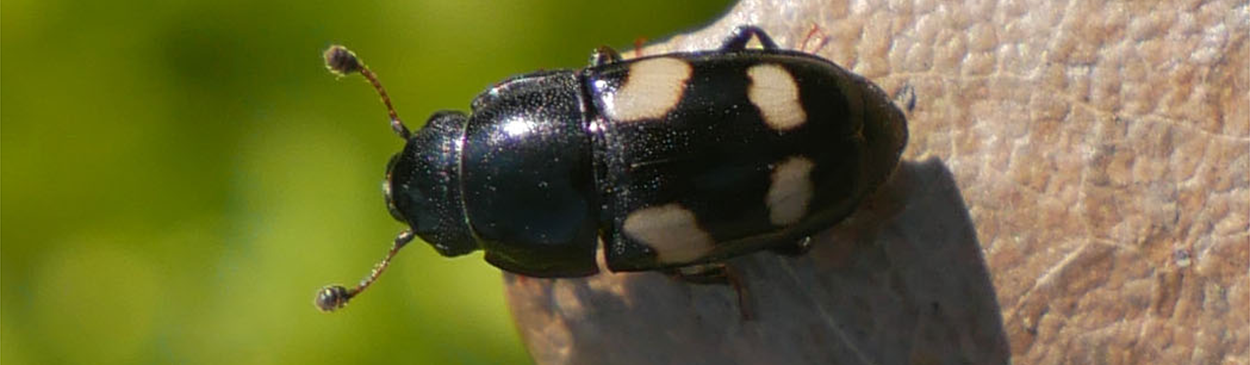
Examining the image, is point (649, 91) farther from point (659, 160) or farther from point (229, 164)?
point (229, 164)

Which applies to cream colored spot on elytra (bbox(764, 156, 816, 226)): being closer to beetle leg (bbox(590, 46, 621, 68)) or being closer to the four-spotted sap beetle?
the four-spotted sap beetle

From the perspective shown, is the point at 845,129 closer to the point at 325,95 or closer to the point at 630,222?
the point at 630,222

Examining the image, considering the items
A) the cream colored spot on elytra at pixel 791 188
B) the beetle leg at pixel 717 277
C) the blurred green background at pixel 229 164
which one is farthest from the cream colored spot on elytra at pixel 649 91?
the blurred green background at pixel 229 164

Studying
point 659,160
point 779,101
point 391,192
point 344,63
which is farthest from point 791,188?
point 344,63

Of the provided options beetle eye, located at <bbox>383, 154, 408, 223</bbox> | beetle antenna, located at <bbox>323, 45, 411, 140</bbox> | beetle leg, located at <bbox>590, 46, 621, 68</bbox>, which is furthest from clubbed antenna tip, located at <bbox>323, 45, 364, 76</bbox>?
beetle leg, located at <bbox>590, 46, 621, 68</bbox>

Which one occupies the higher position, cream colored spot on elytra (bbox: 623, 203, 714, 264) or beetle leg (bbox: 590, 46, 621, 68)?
beetle leg (bbox: 590, 46, 621, 68)

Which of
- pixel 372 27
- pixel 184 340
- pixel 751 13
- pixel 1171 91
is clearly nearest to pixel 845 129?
pixel 751 13

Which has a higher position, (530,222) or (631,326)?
(530,222)
